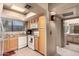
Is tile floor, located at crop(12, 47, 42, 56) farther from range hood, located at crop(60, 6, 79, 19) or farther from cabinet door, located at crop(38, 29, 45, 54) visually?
range hood, located at crop(60, 6, 79, 19)

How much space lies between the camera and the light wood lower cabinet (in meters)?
1.21

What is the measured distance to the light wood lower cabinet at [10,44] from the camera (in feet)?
3.97

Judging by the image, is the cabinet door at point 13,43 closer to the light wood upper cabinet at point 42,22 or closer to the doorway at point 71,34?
the light wood upper cabinet at point 42,22

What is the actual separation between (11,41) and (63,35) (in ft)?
2.66

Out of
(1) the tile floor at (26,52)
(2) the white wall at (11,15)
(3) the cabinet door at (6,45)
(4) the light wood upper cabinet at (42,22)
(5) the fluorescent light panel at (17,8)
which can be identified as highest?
(5) the fluorescent light panel at (17,8)

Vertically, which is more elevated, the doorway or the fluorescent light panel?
the fluorescent light panel

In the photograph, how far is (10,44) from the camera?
123 centimetres

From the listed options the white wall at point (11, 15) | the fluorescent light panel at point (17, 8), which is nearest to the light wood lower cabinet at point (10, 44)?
the white wall at point (11, 15)

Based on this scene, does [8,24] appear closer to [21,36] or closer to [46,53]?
[21,36]

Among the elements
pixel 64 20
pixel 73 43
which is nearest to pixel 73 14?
pixel 64 20

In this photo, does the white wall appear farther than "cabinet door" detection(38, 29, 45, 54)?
No

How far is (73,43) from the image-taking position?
125 centimetres

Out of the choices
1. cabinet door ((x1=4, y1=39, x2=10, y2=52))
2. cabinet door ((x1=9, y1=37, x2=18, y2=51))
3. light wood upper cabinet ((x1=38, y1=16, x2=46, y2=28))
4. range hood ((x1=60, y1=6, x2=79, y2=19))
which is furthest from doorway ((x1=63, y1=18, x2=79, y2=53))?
cabinet door ((x1=4, y1=39, x2=10, y2=52))

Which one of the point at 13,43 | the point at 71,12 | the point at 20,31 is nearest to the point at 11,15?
the point at 20,31
